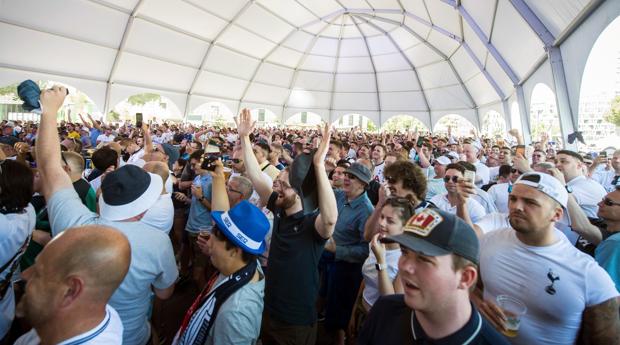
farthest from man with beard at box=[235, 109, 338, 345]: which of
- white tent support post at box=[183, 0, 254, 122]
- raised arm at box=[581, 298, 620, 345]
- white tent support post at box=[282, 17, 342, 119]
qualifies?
white tent support post at box=[282, 17, 342, 119]

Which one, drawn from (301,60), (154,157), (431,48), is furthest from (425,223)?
(301,60)

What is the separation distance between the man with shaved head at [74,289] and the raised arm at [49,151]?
910mm

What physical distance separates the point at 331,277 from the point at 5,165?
110 inches

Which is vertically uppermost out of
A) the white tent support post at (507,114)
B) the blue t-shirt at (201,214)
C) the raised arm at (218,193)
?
the white tent support post at (507,114)

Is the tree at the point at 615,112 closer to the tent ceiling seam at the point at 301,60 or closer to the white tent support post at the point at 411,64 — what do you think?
the white tent support post at the point at 411,64

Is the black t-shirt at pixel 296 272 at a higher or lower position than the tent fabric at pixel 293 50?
lower

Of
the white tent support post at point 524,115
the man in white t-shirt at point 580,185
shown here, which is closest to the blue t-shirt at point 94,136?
the man in white t-shirt at point 580,185

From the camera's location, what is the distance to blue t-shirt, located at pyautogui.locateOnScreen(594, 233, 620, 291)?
7.36 feet

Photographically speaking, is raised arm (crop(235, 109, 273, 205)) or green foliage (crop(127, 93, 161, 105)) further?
green foliage (crop(127, 93, 161, 105))

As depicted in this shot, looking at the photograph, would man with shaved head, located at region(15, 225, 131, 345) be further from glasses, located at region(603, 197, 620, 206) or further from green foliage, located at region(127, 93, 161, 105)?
green foliage, located at region(127, 93, 161, 105)

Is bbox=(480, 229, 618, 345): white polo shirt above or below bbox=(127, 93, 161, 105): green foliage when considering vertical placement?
below

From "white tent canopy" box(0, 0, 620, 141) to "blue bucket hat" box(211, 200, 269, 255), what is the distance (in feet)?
26.2

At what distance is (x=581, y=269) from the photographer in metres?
1.82

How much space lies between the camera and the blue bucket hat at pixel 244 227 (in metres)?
1.83
